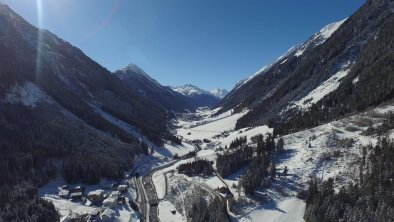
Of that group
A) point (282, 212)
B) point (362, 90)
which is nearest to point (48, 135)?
point (282, 212)

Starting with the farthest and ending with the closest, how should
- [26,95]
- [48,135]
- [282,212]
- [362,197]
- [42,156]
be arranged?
[26,95], [48,135], [42,156], [282,212], [362,197]

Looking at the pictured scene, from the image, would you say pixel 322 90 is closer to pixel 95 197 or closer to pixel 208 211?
pixel 208 211

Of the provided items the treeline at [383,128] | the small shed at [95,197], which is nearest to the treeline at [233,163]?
the treeline at [383,128]

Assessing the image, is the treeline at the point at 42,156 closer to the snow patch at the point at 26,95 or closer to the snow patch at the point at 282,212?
the snow patch at the point at 26,95

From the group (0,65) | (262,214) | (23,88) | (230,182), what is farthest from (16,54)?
(262,214)

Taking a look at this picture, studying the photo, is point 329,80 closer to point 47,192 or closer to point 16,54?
point 47,192

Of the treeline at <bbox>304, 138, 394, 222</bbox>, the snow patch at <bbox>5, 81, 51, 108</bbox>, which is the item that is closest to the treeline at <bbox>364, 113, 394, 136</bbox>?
the treeline at <bbox>304, 138, 394, 222</bbox>
